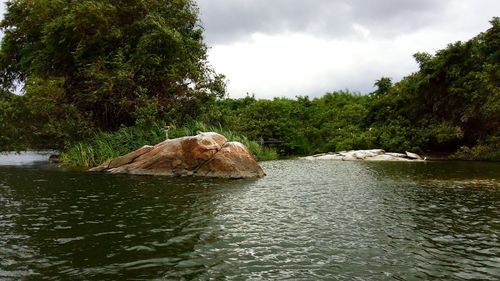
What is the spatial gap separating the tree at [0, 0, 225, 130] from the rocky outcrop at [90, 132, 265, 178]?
6.52m

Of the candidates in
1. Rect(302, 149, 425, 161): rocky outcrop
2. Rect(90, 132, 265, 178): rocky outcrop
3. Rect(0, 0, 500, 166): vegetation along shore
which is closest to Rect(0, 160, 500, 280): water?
Rect(90, 132, 265, 178): rocky outcrop

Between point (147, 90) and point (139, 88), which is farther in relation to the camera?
point (147, 90)

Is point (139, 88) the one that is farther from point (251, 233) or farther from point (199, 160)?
point (251, 233)

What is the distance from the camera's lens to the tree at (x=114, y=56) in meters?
30.5

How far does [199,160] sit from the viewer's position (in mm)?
24094

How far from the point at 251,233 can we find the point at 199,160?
46.2ft

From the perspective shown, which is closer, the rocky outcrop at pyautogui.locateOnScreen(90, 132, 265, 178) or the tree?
the rocky outcrop at pyautogui.locateOnScreen(90, 132, 265, 178)

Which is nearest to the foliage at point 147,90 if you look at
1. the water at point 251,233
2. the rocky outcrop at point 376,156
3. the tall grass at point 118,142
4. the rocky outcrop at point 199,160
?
the tall grass at point 118,142

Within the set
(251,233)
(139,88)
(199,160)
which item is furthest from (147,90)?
(251,233)

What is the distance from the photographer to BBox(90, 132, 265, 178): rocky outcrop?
23266 mm

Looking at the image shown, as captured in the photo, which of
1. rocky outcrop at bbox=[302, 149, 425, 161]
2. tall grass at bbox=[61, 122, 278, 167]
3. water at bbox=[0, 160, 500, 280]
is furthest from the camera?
rocky outcrop at bbox=[302, 149, 425, 161]

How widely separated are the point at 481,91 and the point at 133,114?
29873mm

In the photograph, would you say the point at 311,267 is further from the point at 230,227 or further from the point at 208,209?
the point at 208,209

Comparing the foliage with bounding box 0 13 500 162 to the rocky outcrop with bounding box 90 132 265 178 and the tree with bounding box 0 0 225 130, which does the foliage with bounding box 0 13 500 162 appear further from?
the rocky outcrop with bounding box 90 132 265 178
